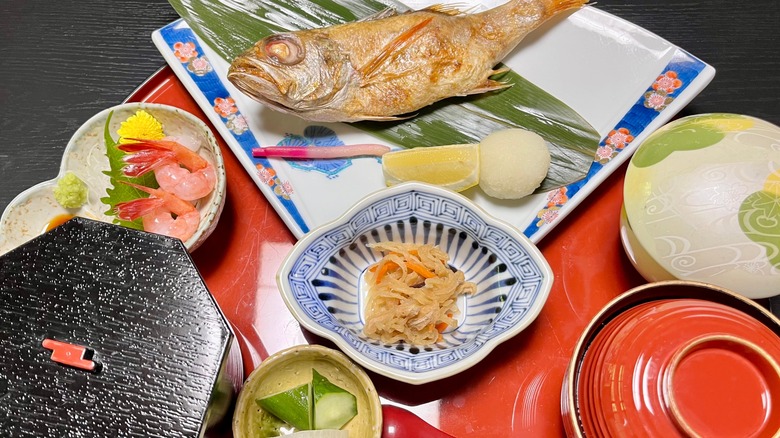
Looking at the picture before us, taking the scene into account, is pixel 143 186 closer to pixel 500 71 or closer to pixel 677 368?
pixel 500 71

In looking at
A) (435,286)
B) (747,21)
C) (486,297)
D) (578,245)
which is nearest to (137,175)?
(435,286)

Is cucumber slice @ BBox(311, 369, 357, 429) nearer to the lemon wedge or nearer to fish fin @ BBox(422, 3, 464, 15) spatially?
the lemon wedge

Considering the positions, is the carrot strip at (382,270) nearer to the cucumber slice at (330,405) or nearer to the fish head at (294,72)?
the cucumber slice at (330,405)

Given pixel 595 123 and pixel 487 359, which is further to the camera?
pixel 595 123

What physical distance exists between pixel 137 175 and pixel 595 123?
1324 mm

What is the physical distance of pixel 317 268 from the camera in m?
1.53

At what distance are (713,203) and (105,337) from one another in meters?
1.31

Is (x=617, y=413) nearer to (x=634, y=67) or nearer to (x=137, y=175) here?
(x=634, y=67)

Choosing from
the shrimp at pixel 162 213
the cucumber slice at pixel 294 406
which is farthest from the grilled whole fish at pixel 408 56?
the cucumber slice at pixel 294 406

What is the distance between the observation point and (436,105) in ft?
5.94

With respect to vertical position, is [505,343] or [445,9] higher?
[445,9]

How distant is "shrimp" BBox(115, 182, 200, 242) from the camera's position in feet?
5.26

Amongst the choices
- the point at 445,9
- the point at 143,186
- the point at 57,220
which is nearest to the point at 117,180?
the point at 143,186

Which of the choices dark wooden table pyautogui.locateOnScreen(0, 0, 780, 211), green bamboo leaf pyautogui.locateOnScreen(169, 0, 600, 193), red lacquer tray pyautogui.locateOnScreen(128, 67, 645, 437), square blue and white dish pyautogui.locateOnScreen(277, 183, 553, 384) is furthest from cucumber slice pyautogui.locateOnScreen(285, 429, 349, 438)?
dark wooden table pyautogui.locateOnScreen(0, 0, 780, 211)
